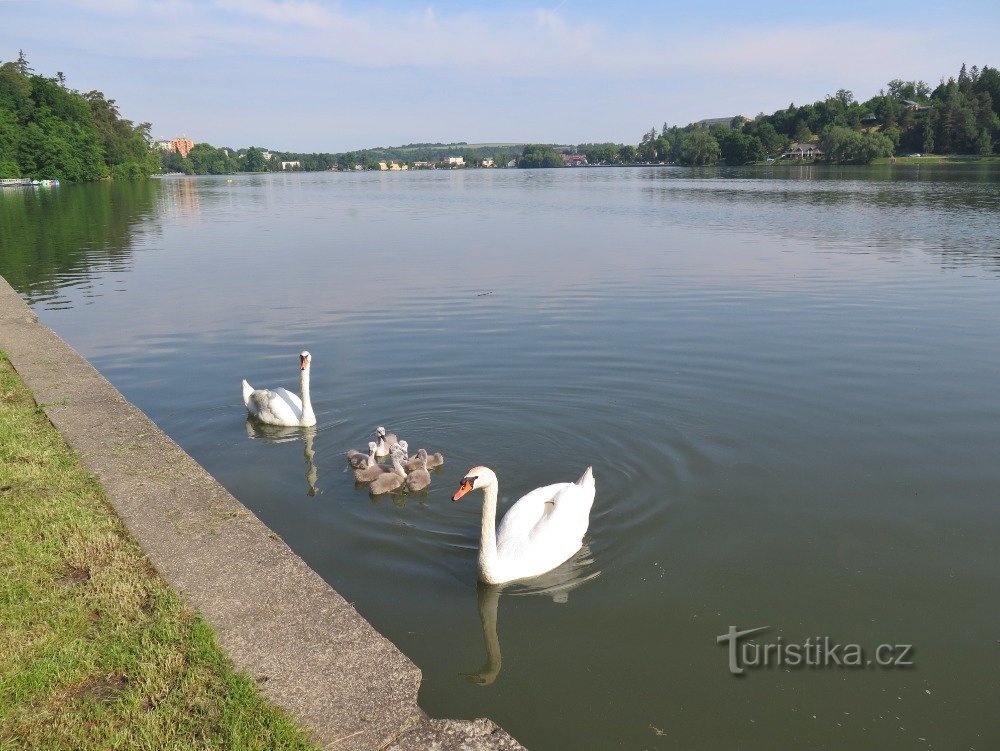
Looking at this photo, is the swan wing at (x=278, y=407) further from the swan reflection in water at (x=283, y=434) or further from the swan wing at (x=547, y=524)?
the swan wing at (x=547, y=524)

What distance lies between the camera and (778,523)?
8086mm

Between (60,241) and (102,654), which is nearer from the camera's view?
(102,654)

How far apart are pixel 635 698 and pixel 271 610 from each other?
2622 mm

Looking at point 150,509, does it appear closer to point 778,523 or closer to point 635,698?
point 635,698

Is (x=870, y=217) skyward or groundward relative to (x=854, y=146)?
groundward

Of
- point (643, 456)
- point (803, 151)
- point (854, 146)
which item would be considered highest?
point (803, 151)

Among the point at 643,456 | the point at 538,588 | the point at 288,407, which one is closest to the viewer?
the point at 538,588

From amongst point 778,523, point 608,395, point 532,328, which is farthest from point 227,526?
point 532,328

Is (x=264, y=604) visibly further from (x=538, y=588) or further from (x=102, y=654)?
(x=538, y=588)

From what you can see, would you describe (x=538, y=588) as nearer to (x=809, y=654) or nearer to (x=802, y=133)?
(x=809, y=654)

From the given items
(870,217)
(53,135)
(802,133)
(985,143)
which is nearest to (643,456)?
(870,217)

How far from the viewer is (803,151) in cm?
17100

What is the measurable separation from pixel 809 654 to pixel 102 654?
5.02m

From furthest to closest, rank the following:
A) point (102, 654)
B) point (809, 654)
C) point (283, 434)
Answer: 1. point (283, 434)
2. point (809, 654)
3. point (102, 654)
